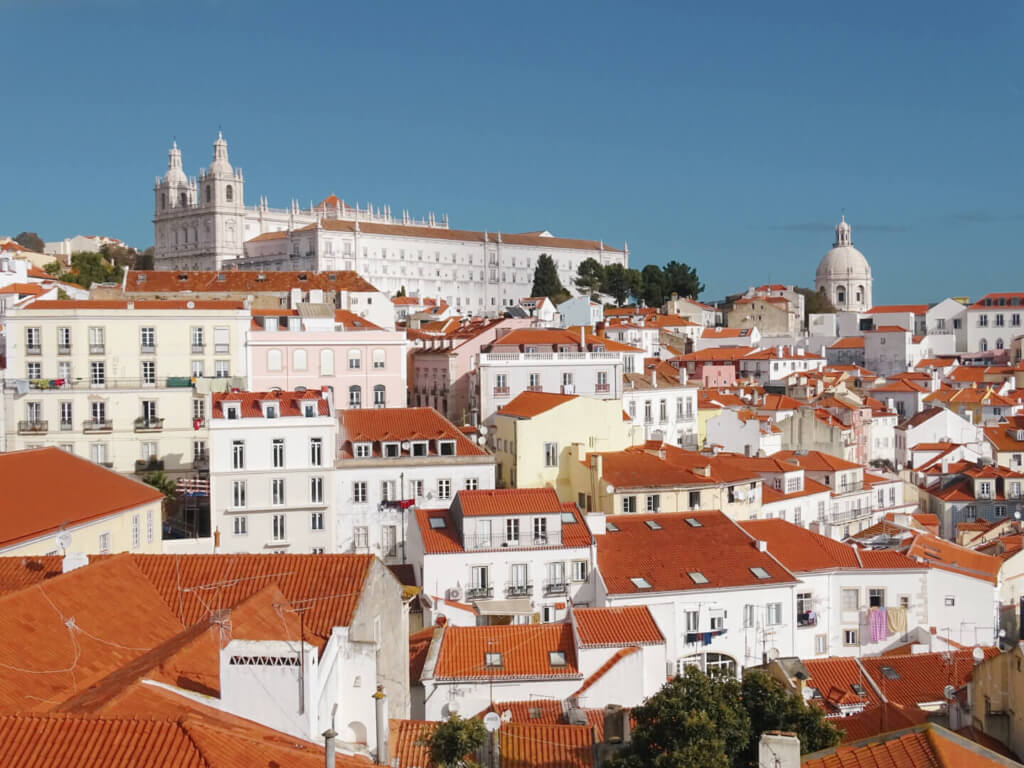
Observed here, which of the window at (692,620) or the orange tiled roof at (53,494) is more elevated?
the orange tiled roof at (53,494)

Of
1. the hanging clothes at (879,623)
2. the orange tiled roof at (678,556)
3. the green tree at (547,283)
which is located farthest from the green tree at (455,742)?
the green tree at (547,283)

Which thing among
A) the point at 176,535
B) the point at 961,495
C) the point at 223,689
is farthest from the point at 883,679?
the point at 961,495

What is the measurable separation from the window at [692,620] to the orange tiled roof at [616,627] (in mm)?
4648

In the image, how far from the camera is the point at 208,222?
14688 cm

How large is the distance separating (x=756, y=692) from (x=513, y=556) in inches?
644

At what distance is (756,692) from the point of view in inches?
562

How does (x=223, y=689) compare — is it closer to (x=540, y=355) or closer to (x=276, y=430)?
(x=276, y=430)

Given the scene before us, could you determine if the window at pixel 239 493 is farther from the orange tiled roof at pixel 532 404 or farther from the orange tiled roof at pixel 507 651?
the orange tiled roof at pixel 507 651

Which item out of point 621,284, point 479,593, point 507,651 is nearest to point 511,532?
point 479,593

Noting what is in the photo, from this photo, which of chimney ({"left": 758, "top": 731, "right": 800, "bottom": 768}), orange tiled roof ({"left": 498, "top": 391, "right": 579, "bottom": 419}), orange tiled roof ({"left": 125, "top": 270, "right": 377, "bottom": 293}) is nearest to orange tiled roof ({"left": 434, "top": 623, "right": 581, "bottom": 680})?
chimney ({"left": 758, "top": 731, "right": 800, "bottom": 768})

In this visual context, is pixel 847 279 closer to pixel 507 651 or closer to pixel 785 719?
pixel 507 651

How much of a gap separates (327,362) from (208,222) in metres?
106

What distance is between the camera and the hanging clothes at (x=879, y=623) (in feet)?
107

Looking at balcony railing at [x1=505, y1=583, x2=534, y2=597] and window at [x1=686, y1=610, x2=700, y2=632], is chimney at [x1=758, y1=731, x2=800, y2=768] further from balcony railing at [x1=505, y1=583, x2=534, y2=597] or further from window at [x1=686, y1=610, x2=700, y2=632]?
balcony railing at [x1=505, y1=583, x2=534, y2=597]
